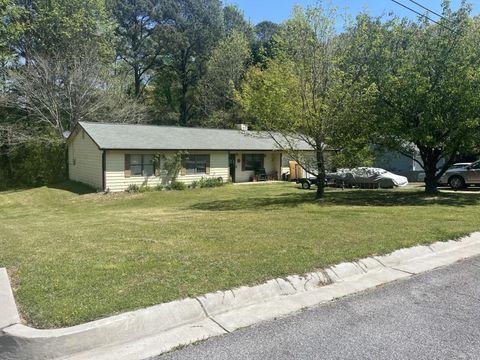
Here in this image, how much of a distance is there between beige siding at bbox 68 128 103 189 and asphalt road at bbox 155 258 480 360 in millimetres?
19387

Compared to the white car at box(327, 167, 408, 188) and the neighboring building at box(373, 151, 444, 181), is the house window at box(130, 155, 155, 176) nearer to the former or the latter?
the white car at box(327, 167, 408, 188)

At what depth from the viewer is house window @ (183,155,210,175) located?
969 inches

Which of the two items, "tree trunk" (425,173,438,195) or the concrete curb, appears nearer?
the concrete curb

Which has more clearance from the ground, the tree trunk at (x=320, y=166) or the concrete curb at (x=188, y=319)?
the tree trunk at (x=320, y=166)

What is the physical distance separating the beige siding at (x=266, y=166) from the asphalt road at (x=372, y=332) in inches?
887

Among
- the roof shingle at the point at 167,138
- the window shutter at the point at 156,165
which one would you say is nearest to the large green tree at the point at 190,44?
the roof shingle at the point at 167,138

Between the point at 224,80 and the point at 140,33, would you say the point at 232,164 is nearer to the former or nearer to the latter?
the point at 224,80

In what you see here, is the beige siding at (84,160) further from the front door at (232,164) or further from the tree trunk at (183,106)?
the tree trunk at (183,106)

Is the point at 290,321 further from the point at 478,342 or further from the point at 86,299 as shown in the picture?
the point at 86,299

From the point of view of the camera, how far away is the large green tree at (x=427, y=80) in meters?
14.7

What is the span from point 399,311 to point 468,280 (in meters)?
1.76

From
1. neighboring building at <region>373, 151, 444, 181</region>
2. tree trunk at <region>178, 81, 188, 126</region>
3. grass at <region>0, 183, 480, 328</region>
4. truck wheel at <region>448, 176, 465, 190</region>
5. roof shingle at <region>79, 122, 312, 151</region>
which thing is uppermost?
tree trunk at <region>178, 81, 188, 126</region>

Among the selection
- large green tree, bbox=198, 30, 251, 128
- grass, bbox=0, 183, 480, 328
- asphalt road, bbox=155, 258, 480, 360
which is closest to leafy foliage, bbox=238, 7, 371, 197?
grass, bbox=0, 183, 480, 328

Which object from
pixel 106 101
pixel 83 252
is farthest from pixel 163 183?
pixel 83 252
